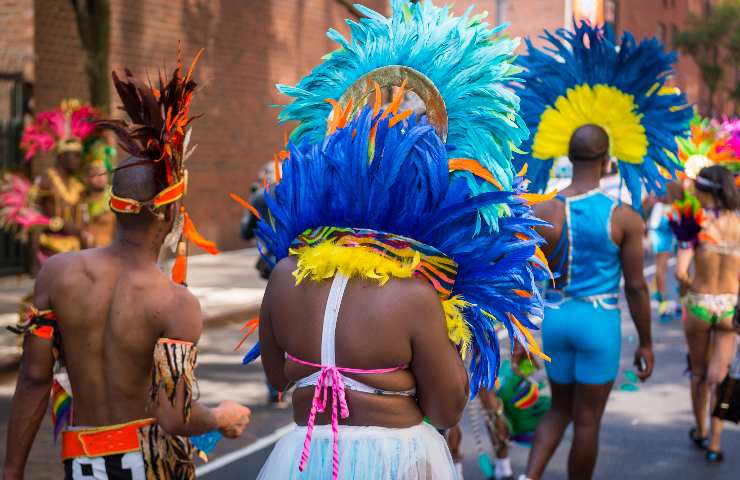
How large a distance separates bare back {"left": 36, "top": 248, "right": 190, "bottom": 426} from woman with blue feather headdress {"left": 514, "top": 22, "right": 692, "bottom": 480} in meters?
2.56

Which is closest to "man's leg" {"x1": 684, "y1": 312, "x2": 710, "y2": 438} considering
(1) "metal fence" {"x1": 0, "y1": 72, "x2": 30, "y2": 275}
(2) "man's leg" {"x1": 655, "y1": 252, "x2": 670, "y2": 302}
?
(2) "man's leg" {"x1": 655, "y1": 252, "x2": 670, "y2": 302}

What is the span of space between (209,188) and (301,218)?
1662 centimetres

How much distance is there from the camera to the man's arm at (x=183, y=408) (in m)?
3.16

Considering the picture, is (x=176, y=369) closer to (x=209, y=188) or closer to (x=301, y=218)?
(x=301, y=218)

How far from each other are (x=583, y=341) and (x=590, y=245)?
492 mm

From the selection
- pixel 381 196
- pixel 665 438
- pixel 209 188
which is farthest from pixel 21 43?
pixel 381 196

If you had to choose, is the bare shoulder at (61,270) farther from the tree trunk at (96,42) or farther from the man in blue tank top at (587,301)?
the tree trunk at (96,42)

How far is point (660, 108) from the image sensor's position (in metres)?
5.65

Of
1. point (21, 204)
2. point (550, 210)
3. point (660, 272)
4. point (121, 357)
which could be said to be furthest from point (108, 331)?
point (660, 272)

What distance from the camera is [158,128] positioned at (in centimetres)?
344

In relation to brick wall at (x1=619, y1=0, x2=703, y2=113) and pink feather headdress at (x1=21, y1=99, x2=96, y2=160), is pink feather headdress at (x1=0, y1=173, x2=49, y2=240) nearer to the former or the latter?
pink feather headdress at (x1=21, y1=99, x2=96, y2=160)

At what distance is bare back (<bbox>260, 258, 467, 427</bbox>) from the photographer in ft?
9.25

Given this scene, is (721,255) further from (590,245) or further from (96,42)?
(96,42)

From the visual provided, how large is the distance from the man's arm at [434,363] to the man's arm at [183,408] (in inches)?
28.7
